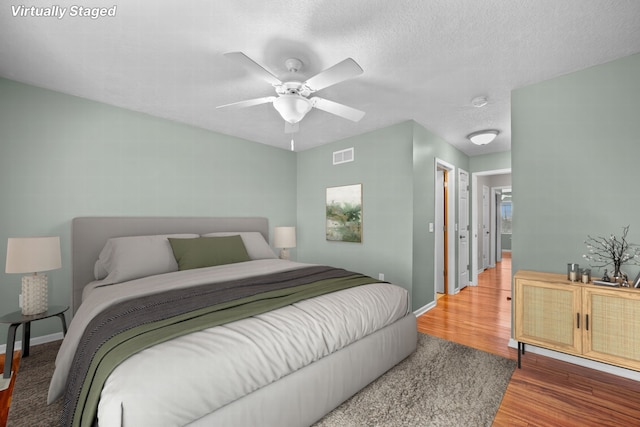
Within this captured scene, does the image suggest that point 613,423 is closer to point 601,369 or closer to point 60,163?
point 601,369

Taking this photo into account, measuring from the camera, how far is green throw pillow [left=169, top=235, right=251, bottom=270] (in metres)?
2.86

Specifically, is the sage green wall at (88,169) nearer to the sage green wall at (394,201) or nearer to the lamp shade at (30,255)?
the lamp shade at (30,255)

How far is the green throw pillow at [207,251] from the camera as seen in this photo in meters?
2.86

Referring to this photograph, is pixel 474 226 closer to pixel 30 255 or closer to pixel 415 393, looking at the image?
pixel 415 393

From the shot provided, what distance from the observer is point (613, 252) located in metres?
2.15

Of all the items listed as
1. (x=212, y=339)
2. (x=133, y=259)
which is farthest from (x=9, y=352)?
(x=212, y=339)

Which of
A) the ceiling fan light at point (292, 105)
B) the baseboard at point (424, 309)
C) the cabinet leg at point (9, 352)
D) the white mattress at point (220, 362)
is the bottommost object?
the baseboard at point (424, 309)

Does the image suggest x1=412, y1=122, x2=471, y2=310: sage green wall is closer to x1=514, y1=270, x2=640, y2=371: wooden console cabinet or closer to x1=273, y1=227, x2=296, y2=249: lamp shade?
x1=514, y1=270, x2=640, y2=371: wooden console cabinet

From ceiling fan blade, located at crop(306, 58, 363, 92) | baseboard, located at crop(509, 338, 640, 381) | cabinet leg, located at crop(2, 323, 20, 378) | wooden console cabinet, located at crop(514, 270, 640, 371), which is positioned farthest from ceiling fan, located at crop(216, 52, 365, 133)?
baseboard, located at crop(509, 338, 640, 381)

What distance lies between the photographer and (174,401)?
1.09 m

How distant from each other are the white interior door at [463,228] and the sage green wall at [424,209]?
1030 millimetres

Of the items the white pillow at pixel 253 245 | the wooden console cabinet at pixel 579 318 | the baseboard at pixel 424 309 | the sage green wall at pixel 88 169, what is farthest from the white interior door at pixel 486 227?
the sage green wall at pixel 88 169

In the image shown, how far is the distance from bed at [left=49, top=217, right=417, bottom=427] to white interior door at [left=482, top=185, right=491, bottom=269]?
4823mm

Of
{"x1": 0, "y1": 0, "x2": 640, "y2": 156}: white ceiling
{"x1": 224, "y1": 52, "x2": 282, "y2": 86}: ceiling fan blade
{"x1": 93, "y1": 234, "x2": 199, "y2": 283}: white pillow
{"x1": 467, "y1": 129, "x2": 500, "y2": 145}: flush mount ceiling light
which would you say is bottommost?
{"x1": 93, "y1": 234, "x2": 199, "y2": 283}: white pillow
